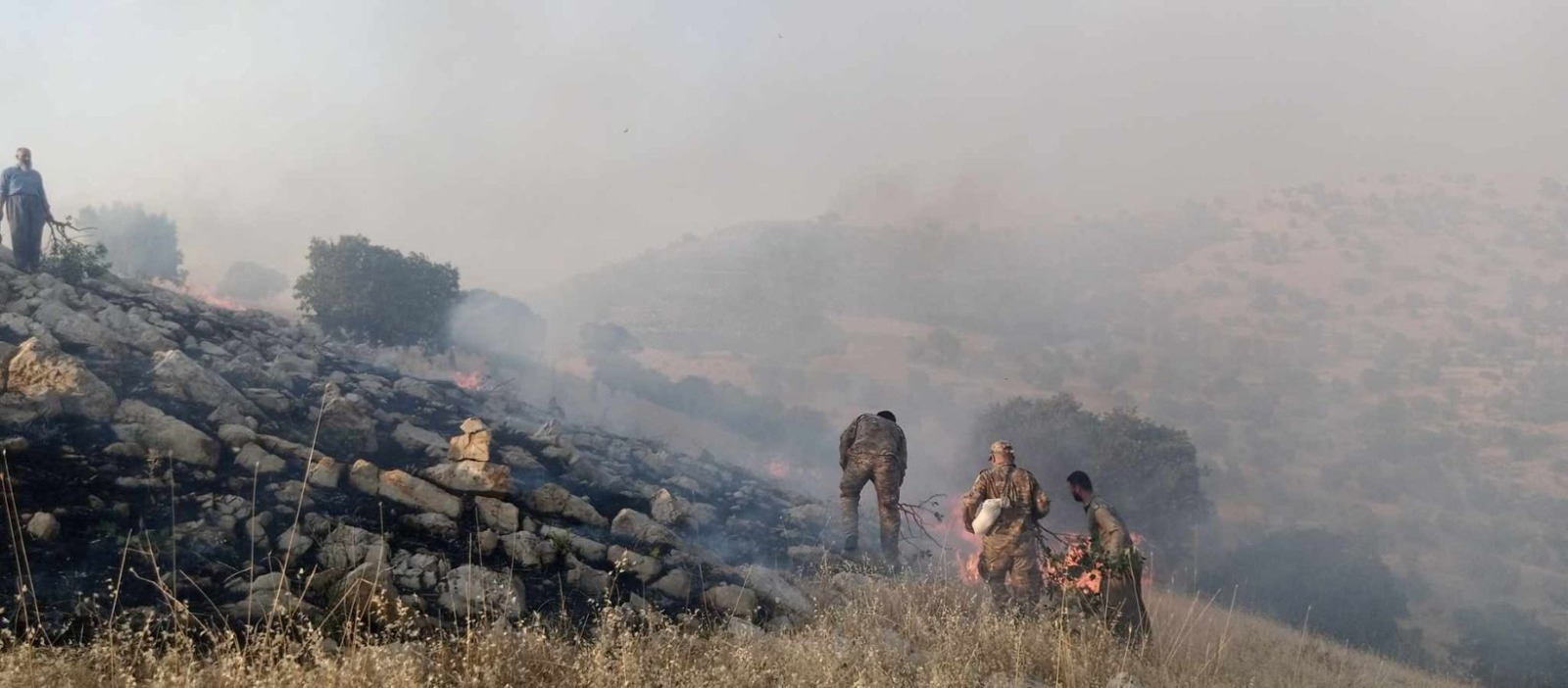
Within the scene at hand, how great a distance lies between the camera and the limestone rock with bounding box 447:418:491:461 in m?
7.80

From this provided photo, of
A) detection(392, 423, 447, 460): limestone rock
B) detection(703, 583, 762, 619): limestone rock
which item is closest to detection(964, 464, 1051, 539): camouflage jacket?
detection(703, 583, 762, 619): limestone rock

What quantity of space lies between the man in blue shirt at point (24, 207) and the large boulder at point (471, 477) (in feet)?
23.3

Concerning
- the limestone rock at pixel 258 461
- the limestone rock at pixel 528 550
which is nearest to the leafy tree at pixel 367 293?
the limestone rock at pixel 258 461

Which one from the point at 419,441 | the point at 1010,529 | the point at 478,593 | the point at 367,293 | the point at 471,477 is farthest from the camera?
the point at 367,293

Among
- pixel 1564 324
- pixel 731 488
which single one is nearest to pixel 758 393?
pixel 731 488

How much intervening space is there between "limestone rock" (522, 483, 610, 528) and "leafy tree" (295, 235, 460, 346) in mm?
21849

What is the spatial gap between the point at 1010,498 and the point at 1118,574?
1.56m

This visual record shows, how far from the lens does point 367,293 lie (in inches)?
1038

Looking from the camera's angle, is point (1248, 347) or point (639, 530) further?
point (1248, 347)

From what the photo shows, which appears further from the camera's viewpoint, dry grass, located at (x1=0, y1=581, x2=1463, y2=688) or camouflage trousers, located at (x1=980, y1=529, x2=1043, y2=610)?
camouflage trousers, located at (x1=980, y1=529, x2=1043, y2=610)

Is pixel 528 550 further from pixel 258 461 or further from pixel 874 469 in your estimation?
pixel 874 469

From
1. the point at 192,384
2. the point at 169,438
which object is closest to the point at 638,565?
the point at 169,438

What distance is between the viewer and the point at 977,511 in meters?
8.02

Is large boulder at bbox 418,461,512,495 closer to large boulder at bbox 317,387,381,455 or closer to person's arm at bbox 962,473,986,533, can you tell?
large boulder at bbox 317,387,381,455
